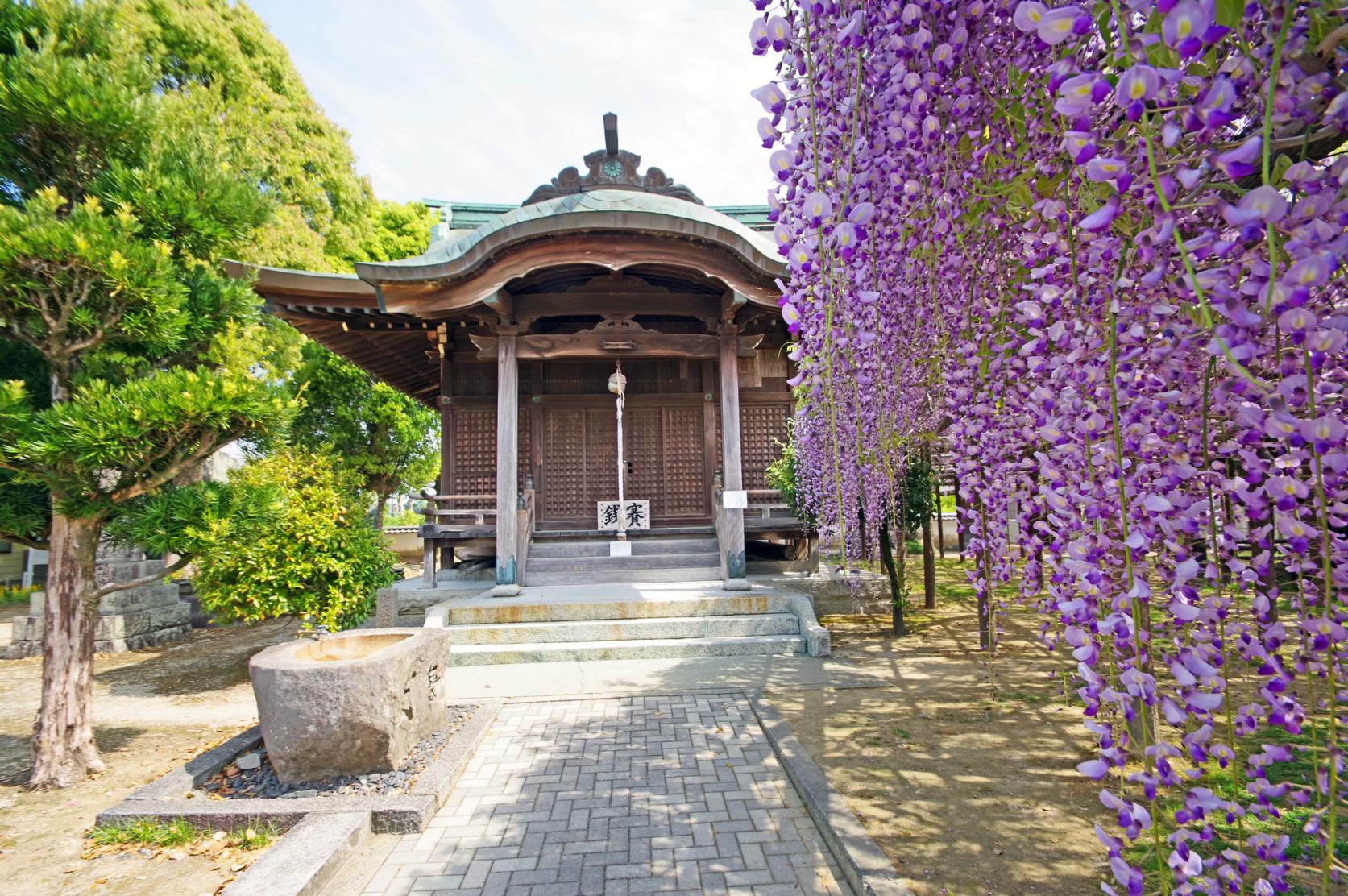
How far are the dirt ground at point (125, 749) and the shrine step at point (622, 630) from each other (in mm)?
2143

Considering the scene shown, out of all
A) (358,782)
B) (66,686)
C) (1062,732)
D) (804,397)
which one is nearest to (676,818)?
(358,782)

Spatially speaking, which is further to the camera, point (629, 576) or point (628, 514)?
point (628, 514)

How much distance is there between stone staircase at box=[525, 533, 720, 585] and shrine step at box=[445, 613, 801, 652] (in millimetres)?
1497

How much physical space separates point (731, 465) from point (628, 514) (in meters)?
2.28

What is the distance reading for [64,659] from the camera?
4094 millimetres

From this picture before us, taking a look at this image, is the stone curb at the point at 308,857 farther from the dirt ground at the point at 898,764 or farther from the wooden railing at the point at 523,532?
the wooden railing at the point at 523,532

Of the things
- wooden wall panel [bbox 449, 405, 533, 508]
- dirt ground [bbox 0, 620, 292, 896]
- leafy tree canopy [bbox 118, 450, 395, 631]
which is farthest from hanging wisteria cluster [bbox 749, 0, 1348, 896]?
wooden wall panel [bbox 449, 405, 533, 508]

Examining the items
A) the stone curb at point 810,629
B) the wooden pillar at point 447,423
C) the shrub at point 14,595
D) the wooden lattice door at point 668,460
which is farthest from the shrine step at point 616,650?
the shrub at point 14,595

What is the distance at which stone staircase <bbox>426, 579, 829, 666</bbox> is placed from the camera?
6.70 meters

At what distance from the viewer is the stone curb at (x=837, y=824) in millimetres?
2611

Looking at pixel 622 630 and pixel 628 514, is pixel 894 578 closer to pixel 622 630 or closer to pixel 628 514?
pixel 622 630

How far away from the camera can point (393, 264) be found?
782 centimetres

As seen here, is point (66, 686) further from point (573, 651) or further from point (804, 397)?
Result: point (804, 397)

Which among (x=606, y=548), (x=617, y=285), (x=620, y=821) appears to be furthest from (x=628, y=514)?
(x=620, y=821)
